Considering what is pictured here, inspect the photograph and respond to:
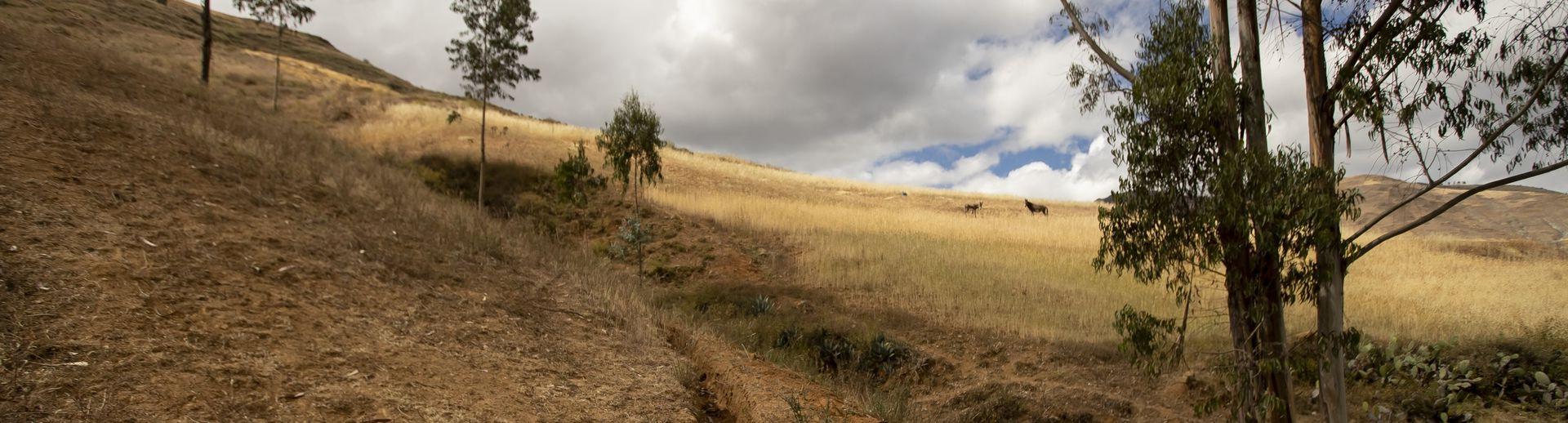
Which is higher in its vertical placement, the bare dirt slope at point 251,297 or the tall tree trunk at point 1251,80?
the tall tree trunk at point 1251,80

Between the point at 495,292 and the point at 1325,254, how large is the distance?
10284mm

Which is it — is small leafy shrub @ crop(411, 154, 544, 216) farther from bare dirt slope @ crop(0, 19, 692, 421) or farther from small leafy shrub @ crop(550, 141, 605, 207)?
bare dirt slope @ crop(0, 19, 692, 421)

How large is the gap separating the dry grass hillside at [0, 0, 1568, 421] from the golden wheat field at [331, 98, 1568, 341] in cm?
14

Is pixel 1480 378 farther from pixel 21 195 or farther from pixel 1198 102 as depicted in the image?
pixel 21 195

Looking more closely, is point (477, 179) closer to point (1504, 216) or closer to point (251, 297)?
point (251, 297)

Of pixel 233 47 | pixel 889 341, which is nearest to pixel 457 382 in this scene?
pixel 889 341

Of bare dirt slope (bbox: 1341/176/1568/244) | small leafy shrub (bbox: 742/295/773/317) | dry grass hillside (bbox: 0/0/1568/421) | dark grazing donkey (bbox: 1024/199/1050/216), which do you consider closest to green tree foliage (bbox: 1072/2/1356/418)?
dry grass hillside (bbox: 0/0/1568/421)

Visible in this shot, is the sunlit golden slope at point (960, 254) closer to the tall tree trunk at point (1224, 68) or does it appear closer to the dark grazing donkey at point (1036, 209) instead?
the dark grazing donkey at point (1036, 209)

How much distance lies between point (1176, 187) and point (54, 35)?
2614cm

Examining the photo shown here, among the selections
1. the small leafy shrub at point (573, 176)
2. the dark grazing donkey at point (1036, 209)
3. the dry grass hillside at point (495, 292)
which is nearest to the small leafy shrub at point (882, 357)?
the dry grass hillside at point (495, 292)

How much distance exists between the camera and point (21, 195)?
7.38m

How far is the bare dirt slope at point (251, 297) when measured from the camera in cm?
493

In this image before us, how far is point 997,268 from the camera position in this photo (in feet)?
66.9

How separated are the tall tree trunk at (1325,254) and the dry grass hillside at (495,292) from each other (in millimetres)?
2449
